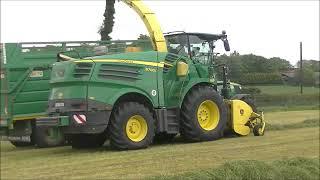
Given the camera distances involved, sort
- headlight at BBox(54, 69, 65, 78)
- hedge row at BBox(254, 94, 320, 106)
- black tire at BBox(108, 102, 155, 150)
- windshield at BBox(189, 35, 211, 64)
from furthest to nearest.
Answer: hedge row at BBox(254, 94, 320, 106), windshield at BBox(189, 35, 211, 64), headlight at BBox(54, 69, 65, 78), black tire at BBox(108, 102, 155, 150)

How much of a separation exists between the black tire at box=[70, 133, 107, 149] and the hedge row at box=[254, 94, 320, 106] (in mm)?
17020

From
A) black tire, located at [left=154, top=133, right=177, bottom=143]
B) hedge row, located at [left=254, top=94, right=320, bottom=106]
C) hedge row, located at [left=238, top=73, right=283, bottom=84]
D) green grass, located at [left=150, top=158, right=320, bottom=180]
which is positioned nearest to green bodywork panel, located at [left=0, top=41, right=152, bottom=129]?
black tire, located at [left=154, top=133, right=177, bottom=143]

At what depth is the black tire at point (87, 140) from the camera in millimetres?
13844

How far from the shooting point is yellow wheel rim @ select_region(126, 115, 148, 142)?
12.6 m

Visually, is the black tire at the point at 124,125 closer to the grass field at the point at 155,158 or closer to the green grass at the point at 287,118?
the grass field at the point at 155,158

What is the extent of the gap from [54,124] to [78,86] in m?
0.88

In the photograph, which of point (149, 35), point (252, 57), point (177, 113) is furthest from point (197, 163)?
point (252, 57)

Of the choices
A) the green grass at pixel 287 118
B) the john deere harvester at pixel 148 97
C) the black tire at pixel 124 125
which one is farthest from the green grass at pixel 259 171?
the green grass at pixel 287 118

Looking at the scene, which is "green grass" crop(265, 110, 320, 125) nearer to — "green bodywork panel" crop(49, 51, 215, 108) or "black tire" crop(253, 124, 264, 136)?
"black tire" crop(253, 124, 264, 136)

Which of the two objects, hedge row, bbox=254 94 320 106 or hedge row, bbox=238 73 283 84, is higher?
hedge row, bbox=238 73 283 84

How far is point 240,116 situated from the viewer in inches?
601

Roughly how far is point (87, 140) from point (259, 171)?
5.70 metres

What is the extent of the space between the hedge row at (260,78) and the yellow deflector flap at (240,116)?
33.0 feet

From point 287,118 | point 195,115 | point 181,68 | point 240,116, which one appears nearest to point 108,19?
point 287,118
